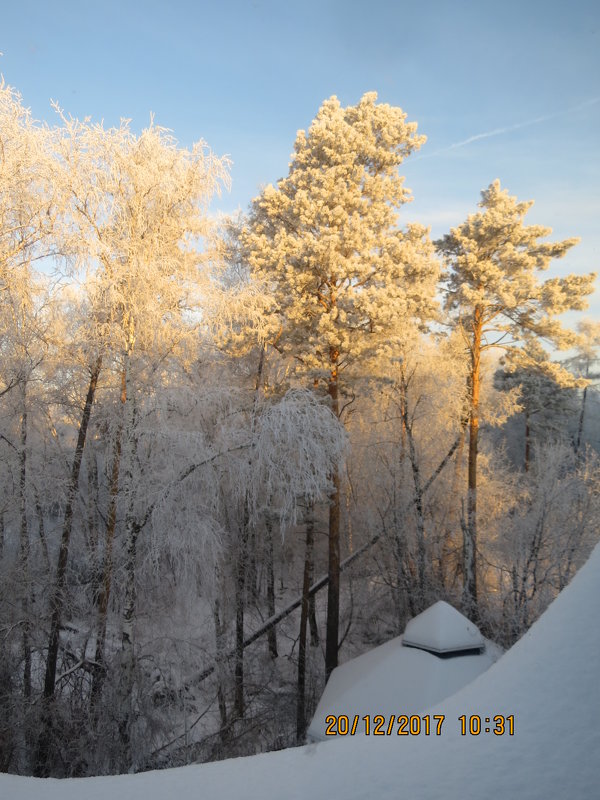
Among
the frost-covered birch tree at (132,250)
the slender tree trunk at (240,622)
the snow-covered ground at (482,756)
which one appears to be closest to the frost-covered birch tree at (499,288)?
the slender tree trunk at (240,622)

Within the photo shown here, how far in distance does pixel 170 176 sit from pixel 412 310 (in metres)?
6.59

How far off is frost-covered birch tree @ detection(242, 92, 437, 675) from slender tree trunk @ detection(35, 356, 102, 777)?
15.1 feet

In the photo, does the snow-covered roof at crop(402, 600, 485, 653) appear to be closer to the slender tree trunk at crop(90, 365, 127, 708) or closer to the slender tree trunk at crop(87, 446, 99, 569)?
the slender tree trunk at crop(90, 365, 127, 708)

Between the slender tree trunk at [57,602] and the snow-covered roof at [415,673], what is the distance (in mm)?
4311

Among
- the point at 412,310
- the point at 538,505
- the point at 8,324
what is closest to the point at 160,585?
the point at 8,324

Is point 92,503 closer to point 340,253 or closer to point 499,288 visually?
point 340,253

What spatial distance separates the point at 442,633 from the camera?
8.66 meters

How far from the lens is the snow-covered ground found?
5.90 ft

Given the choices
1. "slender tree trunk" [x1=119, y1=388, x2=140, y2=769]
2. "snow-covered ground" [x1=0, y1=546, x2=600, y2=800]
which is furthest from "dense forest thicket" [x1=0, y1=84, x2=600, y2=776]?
"snow-covered ground" [x1=0, y1=546, x2=600, y2=800]

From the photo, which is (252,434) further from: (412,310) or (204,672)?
(204,672)

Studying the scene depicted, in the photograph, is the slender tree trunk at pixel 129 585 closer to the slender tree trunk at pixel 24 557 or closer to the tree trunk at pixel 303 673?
the slender tree trunk at pixel 24 557

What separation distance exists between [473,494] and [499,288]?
5887 mm

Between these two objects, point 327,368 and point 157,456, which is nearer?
point 157,456

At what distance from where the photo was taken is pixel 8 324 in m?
8.39
